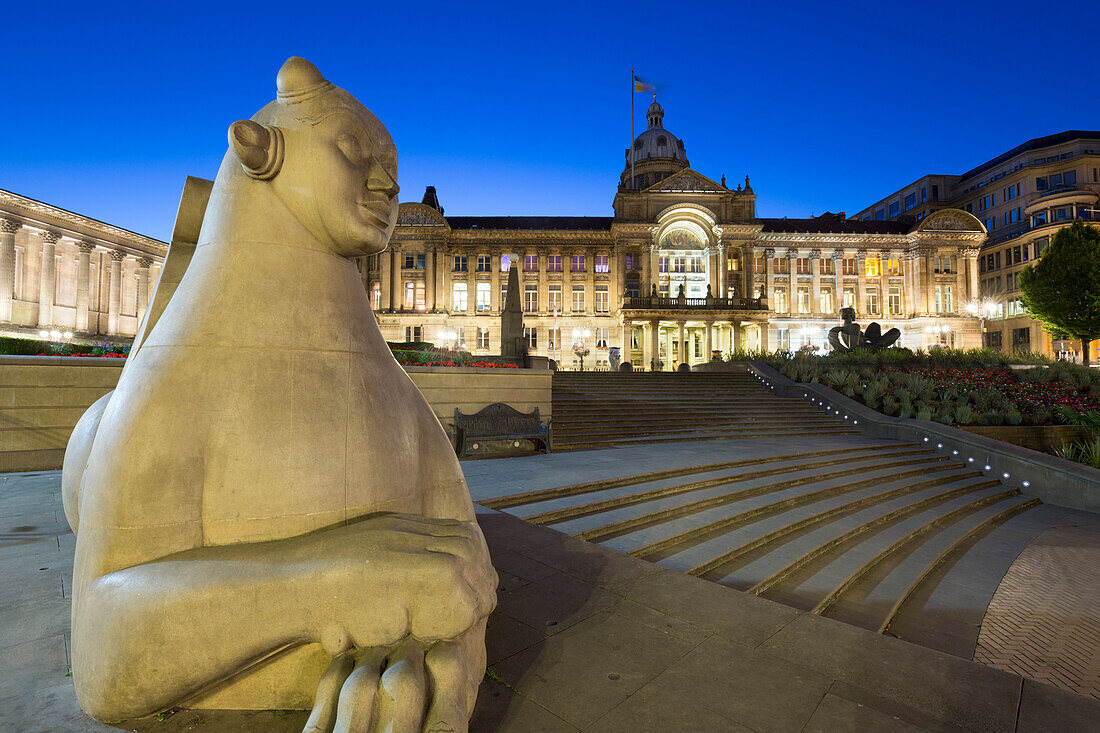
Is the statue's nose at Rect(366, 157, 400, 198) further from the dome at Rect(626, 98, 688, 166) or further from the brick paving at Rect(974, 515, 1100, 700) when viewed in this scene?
the dome at Rect(626, 98, 688, 166)

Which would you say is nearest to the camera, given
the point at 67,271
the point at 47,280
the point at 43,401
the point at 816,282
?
the point at 43,401

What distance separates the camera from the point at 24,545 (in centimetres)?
416

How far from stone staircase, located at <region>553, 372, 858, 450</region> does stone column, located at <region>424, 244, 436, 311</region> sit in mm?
31059

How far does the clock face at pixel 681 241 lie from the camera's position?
50.2 metres

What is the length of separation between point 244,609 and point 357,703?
0.46 meters

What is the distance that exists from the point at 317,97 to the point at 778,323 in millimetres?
56884

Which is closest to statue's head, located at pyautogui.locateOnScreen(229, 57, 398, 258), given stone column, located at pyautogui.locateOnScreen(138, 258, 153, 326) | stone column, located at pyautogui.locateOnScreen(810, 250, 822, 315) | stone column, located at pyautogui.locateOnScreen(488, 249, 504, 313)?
stone column, located at pyautogui.locateOnScreen(488, 249, 504, 313)

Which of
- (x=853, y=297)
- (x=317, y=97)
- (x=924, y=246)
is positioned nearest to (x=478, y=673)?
(x=317, y=97)

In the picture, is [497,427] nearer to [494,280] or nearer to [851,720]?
[851,720]

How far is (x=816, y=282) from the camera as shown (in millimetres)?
53562

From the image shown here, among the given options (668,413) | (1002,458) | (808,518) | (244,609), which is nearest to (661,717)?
(244,609)

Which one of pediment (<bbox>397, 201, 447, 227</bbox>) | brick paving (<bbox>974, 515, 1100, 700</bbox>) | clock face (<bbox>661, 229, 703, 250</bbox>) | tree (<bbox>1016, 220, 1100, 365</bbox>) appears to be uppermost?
pediment (<bbox>397, 201, 447, 227</bbox>)

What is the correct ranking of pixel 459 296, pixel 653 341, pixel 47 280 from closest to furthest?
pixel 47 280, pixel 653 341, pixel 459 296

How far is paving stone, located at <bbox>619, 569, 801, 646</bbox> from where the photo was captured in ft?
10.4
